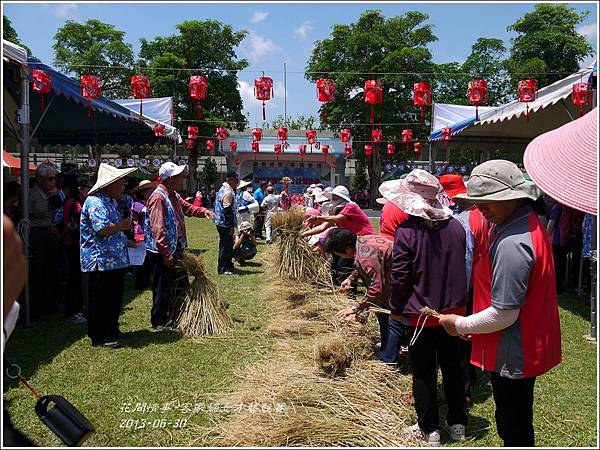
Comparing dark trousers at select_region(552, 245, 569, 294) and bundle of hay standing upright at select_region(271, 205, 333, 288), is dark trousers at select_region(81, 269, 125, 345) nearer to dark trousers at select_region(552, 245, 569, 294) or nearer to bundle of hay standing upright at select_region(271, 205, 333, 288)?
bundle of hay standing upright at select_region(271, 205, 333, 288)

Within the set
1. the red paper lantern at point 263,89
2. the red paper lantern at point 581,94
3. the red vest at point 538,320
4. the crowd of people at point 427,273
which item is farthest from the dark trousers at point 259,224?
the red vest at point 538,320

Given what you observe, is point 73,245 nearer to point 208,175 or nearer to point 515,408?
point 515,408

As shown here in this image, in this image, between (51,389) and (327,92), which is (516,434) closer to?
(51,389)

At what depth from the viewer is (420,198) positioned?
262 cm

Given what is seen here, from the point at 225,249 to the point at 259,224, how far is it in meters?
4.34

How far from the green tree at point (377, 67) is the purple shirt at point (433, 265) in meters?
24.3

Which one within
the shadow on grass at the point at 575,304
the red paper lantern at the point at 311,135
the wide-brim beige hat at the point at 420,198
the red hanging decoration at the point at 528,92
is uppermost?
the red paper lantern at the point at 311,135

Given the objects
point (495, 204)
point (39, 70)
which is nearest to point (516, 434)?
point (495, 204)

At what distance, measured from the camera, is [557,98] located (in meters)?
7.23

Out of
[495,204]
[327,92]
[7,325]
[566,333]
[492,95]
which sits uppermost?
[492,95]

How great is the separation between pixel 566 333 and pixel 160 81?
78.4 feet

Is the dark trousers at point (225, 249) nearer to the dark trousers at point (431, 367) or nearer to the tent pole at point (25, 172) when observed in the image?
the tent pole at point (25, 172)

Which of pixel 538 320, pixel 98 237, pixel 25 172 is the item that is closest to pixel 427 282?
pixel 538 320

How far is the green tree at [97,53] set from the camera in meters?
26.7
